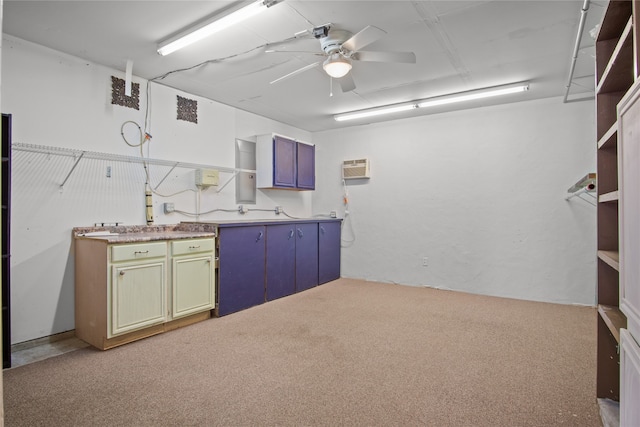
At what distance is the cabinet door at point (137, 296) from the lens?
2816 mm

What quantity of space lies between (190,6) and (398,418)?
9.42ft

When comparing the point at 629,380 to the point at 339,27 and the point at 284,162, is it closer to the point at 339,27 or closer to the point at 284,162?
the point at 339,27

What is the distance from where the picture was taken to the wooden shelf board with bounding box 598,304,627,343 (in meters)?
1.73

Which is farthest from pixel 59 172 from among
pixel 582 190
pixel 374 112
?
pixel 582 190

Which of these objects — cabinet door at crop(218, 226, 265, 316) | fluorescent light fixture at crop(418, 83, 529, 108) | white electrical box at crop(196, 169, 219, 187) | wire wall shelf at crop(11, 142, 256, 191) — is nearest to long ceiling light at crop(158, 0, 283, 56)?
wire wall shelf at crop(11, 142, 256, 191)

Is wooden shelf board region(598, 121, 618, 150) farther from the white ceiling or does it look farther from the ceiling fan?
the ceiling fan

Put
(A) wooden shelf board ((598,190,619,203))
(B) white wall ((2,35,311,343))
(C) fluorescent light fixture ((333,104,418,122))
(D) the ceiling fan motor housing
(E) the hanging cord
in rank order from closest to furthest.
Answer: (A) wooden shelf board ((598,190,619,203))
(D) the ceiling fan motor housing
(B) white wall ((2,35,311,343))
(C) fluorescent light fixture ((333,104,418,122))
(E) the hanging cord

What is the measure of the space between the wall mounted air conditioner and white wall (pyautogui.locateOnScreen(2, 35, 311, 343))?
2.73 meters


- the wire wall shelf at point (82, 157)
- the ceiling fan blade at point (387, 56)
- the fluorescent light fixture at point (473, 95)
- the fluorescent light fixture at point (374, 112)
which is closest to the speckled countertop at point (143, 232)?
the wire wall shelf at point (82, 157)

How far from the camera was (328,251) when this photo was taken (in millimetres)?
5449

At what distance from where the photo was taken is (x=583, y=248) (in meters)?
4.11

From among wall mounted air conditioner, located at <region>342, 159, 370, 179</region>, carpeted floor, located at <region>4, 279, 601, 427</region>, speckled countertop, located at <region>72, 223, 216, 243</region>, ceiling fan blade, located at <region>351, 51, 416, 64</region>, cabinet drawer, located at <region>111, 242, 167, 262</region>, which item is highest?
ceiling fan blade, located at <region>351, 51, 416, 64</region>

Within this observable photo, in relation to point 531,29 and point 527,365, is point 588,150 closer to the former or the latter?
point 531,29

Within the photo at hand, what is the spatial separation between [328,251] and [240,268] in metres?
1.84
